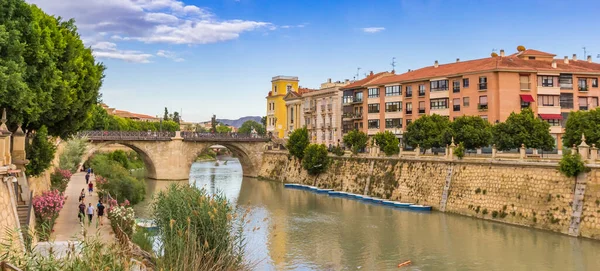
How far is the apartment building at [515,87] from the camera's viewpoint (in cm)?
5325

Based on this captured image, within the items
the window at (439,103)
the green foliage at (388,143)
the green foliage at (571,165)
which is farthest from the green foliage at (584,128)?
the window at (439,103)

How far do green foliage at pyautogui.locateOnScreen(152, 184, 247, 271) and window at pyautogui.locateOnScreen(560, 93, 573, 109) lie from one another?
1754 inches

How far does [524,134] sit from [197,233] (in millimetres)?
32273

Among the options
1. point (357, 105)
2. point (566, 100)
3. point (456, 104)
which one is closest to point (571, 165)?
point (566, 100)

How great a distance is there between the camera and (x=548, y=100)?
2115 inches

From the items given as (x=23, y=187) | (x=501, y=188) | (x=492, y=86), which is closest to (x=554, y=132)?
(x=492, y=86)

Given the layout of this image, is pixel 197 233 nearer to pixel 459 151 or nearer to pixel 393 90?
pixel 459 151

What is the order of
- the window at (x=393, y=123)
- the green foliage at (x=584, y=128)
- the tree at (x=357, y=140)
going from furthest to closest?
the window at (x=393, y=123), the tree at (x=357, y=140), the green foliage at (x=584, y=128)

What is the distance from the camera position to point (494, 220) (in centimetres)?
3688

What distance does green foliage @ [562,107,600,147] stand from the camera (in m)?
38.1

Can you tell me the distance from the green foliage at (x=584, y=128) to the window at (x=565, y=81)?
1502 cm

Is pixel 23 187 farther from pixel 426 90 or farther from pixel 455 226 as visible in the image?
pixel 426 90

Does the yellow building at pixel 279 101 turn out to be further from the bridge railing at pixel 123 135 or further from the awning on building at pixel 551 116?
the awning on building at pixel 551 116

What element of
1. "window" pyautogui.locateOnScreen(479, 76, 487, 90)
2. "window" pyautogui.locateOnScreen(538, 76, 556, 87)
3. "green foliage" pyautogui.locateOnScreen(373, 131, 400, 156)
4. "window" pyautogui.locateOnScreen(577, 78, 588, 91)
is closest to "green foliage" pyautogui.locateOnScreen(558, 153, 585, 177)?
"green foliage" pyautogui.locateOnScreen(373, 131, 400, 156)
